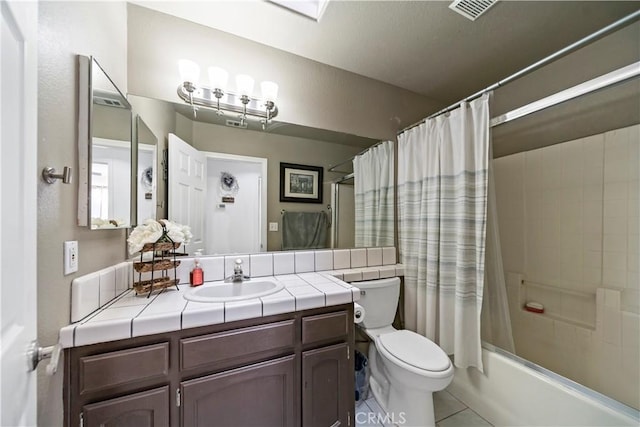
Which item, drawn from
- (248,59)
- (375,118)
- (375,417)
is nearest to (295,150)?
(248,59)

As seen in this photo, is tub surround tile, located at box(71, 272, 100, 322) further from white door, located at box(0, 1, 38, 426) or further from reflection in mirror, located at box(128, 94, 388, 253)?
reflection in mirror, located at box(128, 94, 388, 253)

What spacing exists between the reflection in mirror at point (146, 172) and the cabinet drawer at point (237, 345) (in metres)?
0.76

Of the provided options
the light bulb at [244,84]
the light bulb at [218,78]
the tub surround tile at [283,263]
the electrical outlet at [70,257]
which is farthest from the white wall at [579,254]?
the electrical outlet at [70,257]

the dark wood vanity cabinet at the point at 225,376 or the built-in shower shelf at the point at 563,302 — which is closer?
the dark wood vanity cabinet at the point at 225,376

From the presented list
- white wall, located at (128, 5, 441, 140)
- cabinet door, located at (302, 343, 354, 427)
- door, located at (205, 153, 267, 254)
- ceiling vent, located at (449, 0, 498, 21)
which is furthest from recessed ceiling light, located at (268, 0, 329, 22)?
cabinet door, located at (302, 343, 354, 427)

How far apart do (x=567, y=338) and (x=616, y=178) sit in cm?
117

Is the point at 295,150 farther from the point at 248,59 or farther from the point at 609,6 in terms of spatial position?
the point at 609,6

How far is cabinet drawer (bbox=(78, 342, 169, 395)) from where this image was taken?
751 mm

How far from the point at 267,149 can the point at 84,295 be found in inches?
45.3

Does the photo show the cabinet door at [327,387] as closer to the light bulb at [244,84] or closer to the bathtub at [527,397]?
the bathtub at [527,397]

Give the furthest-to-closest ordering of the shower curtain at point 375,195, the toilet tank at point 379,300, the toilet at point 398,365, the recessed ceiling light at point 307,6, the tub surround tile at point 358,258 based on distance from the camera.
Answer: the shower curtain at point 375,195 → the tub surround tile at point 358,258 → the toilet tank at point 379,300 → the recessed ceiling light at point 307,6 → the toilet at point 398,365

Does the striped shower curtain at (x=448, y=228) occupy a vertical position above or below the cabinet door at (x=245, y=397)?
above

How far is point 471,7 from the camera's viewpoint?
129 centimetres

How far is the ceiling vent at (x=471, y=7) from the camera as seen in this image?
1254mm
